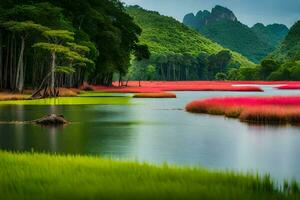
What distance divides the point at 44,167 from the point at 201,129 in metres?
15.1

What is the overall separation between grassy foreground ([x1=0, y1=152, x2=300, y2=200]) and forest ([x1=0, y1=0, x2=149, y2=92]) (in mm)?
37571

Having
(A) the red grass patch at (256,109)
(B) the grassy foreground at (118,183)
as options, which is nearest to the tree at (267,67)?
(A) the red grass patch at (256,109)

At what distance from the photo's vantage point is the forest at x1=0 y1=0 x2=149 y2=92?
5484cm

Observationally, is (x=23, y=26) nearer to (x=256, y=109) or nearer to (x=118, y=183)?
(x=256, y=109)

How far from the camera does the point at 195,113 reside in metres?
39.3

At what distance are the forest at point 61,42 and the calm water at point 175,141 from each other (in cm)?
2277

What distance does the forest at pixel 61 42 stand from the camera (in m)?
54.8

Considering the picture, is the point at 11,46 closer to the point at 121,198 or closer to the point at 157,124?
the point at 157,124

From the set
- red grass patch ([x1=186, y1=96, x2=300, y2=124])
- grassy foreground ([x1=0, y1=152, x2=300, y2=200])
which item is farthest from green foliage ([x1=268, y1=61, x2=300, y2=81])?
grassy foreground ([x1=0, y1=152, x2=300, y2=200])

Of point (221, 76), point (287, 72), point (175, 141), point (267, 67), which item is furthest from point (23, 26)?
point (221, 76)

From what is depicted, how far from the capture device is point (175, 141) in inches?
893

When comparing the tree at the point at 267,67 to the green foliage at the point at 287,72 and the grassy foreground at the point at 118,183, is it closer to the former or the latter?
the green foliage at the point at 287,72

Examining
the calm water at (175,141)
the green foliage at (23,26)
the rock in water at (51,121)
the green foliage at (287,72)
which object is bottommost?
the calm water at (175,141)

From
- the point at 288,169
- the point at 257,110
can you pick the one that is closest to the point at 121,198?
the point at 288,169
